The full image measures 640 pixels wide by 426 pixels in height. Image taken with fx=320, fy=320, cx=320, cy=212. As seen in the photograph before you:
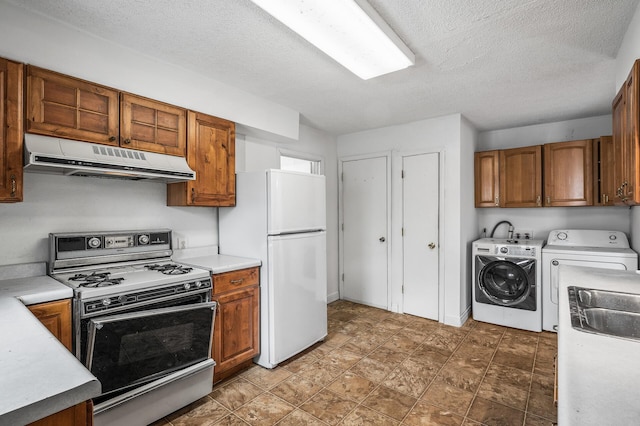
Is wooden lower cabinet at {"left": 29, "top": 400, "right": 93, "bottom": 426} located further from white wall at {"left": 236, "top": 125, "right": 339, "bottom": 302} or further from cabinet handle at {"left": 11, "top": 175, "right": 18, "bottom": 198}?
white wall at {"left": 236, "top": 125, "right": 339, "bottom": 302}

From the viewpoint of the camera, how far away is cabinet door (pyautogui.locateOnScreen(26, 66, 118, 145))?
1.84 metres

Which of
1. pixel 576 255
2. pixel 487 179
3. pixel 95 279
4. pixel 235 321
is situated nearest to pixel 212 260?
pixel 235 321

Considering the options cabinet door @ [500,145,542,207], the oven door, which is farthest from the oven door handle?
cabinet door @ [500,145,542,207]

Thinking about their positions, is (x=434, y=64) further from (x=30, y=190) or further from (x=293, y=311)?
(x=30, y=190)

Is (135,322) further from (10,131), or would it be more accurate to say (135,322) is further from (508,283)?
(508,283)

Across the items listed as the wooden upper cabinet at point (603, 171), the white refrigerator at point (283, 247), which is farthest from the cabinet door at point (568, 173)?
the white refrigerator at point (283, 247)

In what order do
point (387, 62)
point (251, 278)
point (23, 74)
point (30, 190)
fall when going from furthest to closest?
point (251, 278)
point (387, 62)
point (30, 190)
point (23, 74)

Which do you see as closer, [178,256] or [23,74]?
[23,74]

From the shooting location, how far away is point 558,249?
11.5ft

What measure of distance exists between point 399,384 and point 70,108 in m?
2.97

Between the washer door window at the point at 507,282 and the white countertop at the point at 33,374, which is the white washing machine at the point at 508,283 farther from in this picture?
the white countertop at the point at 33,374

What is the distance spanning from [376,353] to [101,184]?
2.72m

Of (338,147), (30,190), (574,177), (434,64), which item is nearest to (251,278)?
(30,190)

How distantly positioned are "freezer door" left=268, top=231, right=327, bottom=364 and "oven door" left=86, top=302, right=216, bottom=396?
0.59 m
